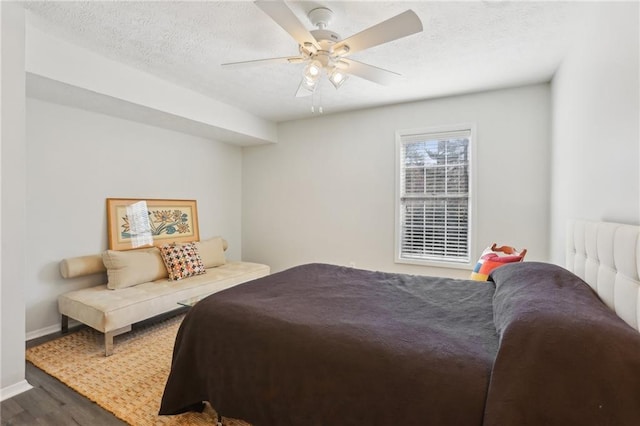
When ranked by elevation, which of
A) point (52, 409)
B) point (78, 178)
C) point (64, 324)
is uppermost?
point (78, 178)

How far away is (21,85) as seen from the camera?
2092 millimetres

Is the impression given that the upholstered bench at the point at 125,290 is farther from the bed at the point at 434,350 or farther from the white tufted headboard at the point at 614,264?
the white tufted headboard at the point at 614,264

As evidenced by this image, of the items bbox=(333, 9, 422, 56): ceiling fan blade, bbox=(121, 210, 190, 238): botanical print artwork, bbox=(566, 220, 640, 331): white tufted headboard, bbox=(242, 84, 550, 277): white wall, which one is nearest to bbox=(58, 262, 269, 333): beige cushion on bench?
bbox=(121, 210, 190, 238): botanical print artwork

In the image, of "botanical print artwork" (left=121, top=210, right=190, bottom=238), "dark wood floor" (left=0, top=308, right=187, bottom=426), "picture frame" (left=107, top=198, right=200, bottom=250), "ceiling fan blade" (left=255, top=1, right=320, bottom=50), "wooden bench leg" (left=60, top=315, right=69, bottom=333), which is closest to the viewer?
"ceiling fan blade" (left=255, top=1, right=320, bottom=50)

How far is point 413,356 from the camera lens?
122 centimetres

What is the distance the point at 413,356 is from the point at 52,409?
228cm

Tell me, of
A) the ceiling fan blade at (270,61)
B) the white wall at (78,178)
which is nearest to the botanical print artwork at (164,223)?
the white wall at (78,178)

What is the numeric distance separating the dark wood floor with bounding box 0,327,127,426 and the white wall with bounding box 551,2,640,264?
305cm

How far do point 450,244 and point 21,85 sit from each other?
4208 millimetres

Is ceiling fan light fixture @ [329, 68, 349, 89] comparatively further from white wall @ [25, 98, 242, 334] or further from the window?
white wall @ [25, 98, 242, 334]

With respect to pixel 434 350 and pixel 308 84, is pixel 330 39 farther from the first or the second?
pixel 434 350

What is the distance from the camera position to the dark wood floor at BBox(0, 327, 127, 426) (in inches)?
72.2

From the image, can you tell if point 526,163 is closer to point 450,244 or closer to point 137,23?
point 450,244

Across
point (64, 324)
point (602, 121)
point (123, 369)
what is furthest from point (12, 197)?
point (602, 121)
